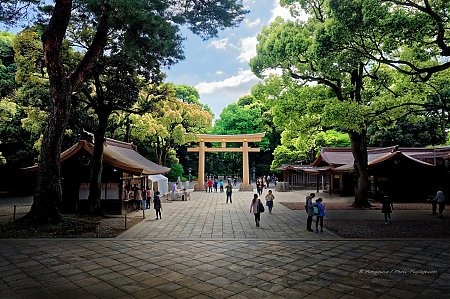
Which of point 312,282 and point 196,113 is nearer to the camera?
point 312,282

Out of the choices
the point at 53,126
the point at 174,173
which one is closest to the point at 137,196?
the point at 53,126

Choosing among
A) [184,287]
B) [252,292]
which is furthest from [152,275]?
[252,292]

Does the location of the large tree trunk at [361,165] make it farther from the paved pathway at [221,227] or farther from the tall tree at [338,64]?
the paved pathway at [221,227]

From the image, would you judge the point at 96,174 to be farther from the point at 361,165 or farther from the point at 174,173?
the point at 174,173

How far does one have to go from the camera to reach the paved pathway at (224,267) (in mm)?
5254

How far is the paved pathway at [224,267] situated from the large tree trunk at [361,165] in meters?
8.70

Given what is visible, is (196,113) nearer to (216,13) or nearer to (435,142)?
(216,13)

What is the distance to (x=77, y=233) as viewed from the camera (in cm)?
1027

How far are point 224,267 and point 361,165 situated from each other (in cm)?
1351

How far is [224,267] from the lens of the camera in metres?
6.56

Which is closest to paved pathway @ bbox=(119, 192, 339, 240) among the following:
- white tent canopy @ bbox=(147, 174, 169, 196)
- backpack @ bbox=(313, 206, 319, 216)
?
backpack @ bbox=(313, 206, 319, 216)

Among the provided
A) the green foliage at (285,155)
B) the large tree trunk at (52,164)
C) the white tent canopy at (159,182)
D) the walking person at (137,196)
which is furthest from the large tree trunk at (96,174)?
the green foliage at (285,155)

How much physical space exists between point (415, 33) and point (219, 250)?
918cm

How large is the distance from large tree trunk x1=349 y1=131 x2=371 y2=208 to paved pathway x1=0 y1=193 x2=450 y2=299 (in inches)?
343
